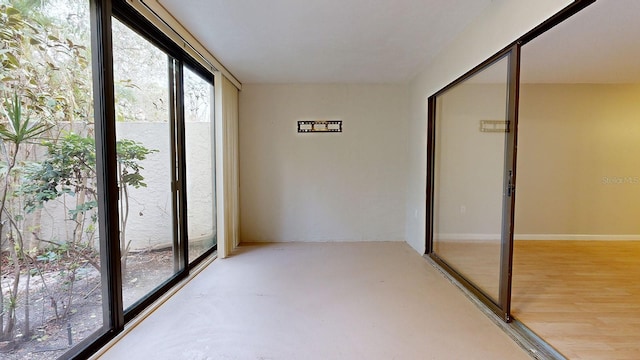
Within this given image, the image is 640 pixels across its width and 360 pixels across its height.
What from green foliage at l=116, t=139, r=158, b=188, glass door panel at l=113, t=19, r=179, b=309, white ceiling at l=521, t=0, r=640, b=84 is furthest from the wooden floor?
green foliage at l=116, t=139, r=158, b=188

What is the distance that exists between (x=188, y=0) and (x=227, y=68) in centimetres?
155

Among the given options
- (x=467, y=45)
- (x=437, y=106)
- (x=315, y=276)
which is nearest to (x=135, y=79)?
(x=315, y=276)

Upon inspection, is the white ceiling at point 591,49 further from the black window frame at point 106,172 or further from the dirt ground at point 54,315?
the dirt ground at point 54,315

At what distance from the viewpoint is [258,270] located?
324cm

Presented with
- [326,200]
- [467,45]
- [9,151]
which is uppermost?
[467,45]

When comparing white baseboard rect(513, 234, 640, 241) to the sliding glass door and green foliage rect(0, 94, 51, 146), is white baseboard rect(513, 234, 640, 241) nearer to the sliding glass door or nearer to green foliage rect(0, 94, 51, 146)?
the sliding glass door

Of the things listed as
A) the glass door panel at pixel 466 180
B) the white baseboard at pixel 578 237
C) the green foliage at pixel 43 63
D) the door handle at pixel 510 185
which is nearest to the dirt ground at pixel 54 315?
the green foliage at pixel 43 63

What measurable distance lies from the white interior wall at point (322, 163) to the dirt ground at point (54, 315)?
8.51 feet

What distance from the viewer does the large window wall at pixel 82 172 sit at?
1.34 meters

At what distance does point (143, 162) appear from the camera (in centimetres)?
237

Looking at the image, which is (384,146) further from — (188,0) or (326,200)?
(188,0)

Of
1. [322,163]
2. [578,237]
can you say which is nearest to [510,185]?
[322,163]

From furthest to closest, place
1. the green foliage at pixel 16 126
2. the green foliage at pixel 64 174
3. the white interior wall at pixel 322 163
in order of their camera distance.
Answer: the white interior wall at pixel 322 163 < the green foliage at pixel 64 174 < the green foliage at pixel 16 126

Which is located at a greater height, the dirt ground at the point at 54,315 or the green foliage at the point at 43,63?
→ the green foliage at the point at 43,63
